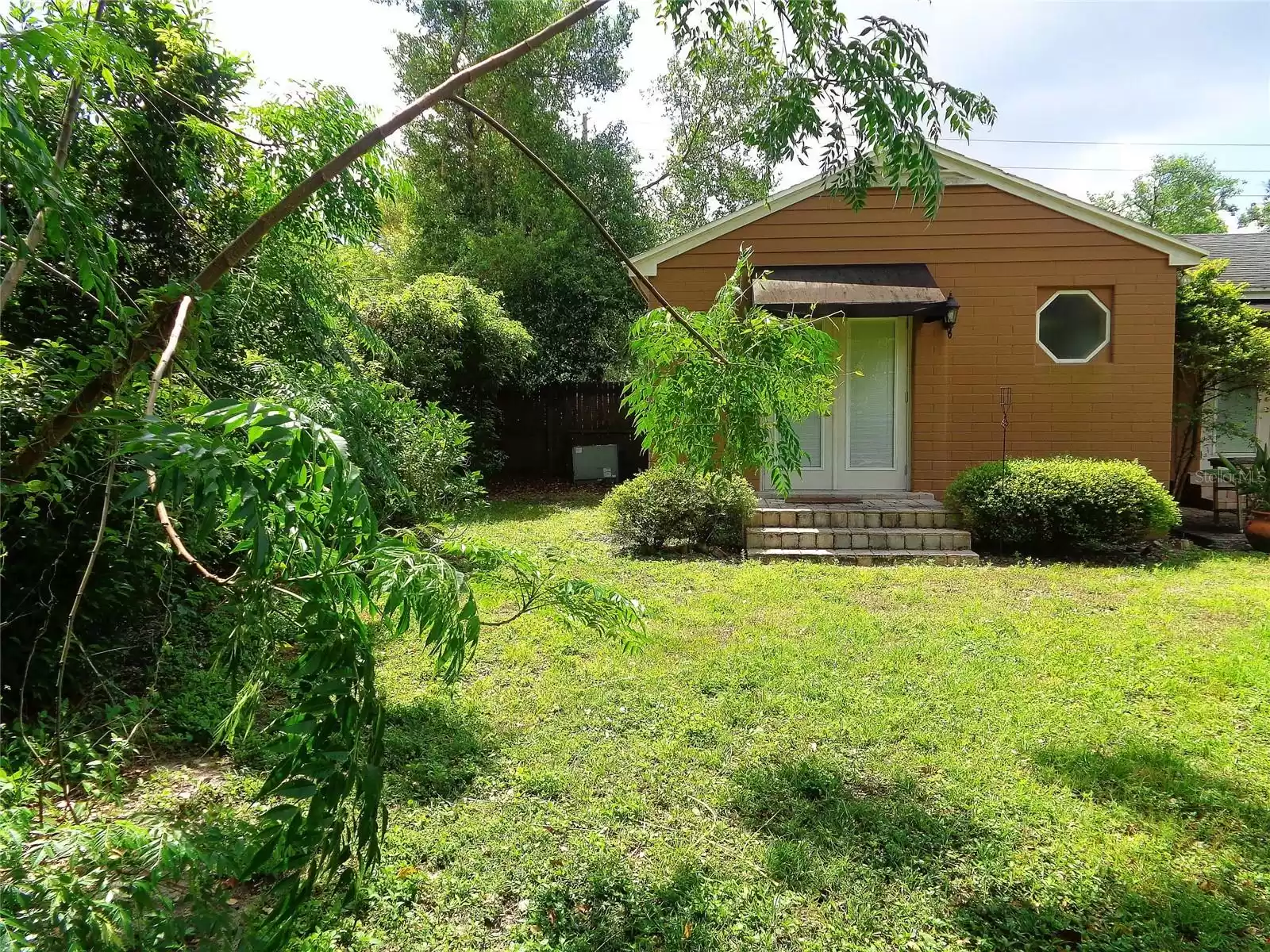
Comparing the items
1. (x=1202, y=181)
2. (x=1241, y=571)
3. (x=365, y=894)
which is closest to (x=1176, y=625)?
(x=1241, y=571)

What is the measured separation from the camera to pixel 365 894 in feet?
7.76

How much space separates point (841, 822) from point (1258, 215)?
56031mm

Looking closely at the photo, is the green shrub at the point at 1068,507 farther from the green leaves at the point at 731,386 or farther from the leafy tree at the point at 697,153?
the leafy tree at the point at 697,153

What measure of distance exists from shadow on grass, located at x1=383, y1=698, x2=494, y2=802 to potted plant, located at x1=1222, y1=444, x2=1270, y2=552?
893 cm

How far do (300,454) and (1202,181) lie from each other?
44.0 meters

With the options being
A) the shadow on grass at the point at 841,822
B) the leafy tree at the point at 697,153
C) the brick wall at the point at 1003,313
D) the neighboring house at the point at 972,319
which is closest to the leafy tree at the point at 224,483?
the shadow on grass at the point at 841,822

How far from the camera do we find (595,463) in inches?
534

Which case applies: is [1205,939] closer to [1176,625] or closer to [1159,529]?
[1176,625]

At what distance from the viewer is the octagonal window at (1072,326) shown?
8.89 meters

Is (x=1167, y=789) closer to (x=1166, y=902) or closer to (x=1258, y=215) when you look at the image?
(x=1166, y=902)

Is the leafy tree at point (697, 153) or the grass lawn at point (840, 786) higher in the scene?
the leafy tree at point (697, 153)

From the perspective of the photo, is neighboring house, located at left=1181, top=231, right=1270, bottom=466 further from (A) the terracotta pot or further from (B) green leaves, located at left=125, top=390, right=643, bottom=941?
(B) green leaves, located at left=125, top=390, right=643, bottom=941

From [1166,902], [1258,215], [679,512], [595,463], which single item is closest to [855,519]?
[679,512]

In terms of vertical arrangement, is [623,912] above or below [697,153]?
below
